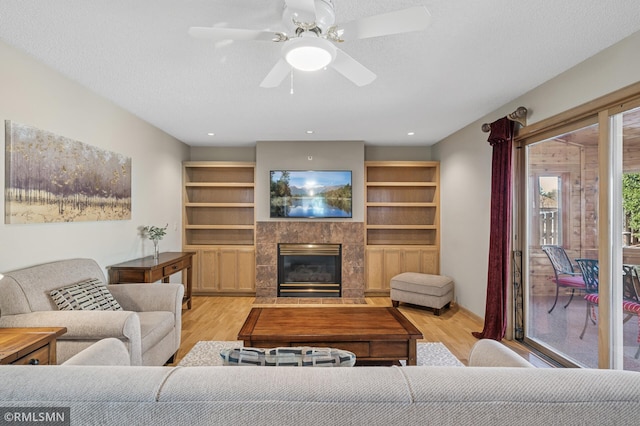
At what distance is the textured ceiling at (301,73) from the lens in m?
1.89

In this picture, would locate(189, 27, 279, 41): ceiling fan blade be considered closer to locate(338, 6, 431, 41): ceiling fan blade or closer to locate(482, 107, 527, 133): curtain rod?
locate(338, 6, 431, 41): ceiling fan blade

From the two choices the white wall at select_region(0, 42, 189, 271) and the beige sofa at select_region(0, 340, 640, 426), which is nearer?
the beige sofa at select_region(0, 340, 640, 426)

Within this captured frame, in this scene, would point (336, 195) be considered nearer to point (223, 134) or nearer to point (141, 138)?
point (223, 134)

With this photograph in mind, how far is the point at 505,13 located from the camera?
1919mm

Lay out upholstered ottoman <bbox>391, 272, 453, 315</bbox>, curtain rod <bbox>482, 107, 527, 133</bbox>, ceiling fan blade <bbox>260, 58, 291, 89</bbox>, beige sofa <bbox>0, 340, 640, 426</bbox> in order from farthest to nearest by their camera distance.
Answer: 1. upholstered ottoman <bbox>391, 272, 453, 315</bbox>
2. curtain rod <bbox>482, 107, 527, 133</bbox>
3. ceiling fan blade <bbox>260, 58, 291, 89</bbox>
4. beige sofa <bbox>0, 340, 640, 426</bbox>

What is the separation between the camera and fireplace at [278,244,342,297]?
214 inches

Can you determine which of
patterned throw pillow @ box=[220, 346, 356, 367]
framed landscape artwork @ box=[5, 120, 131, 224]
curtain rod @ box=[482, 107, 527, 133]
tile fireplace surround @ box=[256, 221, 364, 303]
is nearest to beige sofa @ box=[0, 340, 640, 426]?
patterned throw pillow @ box=[220, 346, 356, 367]

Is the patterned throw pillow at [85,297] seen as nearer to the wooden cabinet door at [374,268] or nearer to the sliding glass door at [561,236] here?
the wooden cabinet door at [374,268]

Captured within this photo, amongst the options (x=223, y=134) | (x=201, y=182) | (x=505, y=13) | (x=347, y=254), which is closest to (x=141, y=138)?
(x=223, y=134)

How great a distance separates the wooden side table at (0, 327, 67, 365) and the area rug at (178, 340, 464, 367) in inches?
49.4

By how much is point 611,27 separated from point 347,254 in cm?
407

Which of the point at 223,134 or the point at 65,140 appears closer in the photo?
the point at 65,140

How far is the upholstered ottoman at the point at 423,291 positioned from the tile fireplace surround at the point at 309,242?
762mm

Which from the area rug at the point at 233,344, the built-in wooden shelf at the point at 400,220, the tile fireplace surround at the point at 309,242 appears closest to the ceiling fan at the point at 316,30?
the area rug at the point at 233,344
